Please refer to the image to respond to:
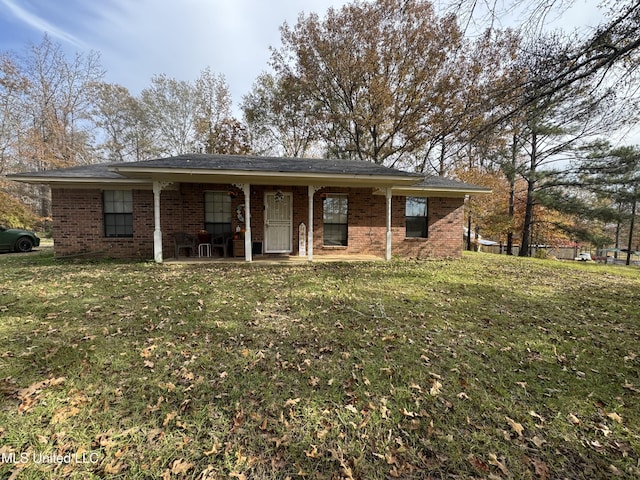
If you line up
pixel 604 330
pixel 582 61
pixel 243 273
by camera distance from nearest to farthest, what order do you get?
1. pixel 604 330
2. pixel 582 61
3. pixel 243 273

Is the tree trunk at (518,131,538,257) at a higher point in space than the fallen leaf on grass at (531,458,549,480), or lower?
higher

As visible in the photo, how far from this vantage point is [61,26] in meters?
10.8

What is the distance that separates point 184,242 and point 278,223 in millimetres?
3195

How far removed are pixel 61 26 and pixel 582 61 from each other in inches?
650

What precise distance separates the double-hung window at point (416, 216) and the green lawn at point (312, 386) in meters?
5.62

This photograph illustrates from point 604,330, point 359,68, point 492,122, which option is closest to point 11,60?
point 359,68

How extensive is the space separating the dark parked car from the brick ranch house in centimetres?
409

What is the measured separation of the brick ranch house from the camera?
8406 mm

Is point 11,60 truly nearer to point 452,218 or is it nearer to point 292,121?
point 292,121

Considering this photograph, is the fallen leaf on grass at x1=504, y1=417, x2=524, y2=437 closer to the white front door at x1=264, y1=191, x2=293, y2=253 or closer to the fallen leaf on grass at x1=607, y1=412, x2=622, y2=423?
the fallen leaf on grass at x1=607, y1=412, x2=622, y2=423

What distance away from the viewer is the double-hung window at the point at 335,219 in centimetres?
1038

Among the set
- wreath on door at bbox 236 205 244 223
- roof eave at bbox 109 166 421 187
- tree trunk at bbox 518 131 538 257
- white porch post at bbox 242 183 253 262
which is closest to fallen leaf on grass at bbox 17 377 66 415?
roof eave at bbox 109 166 421 187

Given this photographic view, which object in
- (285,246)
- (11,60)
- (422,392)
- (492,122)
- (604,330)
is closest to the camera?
(422,392)

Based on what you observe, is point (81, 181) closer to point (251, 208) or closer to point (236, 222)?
point (236, 222)
